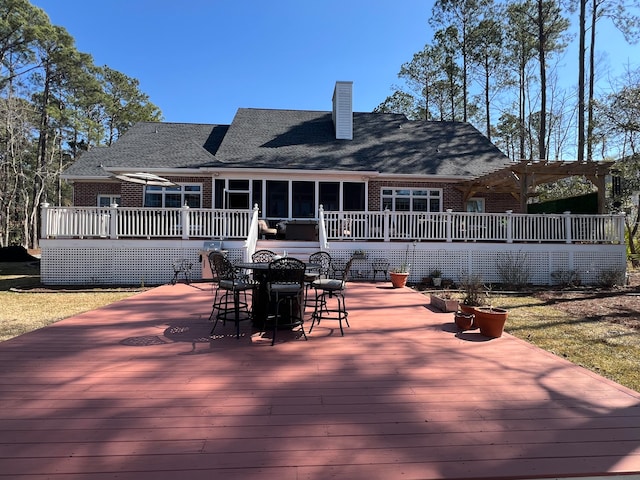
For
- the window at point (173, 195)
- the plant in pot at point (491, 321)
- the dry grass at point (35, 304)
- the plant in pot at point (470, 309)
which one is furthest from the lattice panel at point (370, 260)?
the plant in pot at point (491, 321)

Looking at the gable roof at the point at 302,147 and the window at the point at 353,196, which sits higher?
the gable roof at the point at 302,147

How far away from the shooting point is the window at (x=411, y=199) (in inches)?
596

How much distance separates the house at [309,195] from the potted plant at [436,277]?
0.26 meters

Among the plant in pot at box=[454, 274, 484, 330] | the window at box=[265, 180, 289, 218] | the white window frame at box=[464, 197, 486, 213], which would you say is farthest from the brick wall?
the plant in pot at box=[454, 274, 484, 330]

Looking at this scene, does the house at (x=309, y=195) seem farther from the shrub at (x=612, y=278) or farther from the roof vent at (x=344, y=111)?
the shrub at (x=612, y=278)

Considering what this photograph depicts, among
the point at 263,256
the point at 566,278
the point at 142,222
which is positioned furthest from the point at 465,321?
the point at 142,222

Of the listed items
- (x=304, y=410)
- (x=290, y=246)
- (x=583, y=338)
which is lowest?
(x=583, y=338)

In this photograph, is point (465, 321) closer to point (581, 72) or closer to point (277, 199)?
point (277, 199)

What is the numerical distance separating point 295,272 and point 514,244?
8680mm

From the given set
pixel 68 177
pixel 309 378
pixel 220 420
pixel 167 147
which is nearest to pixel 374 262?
pixel 309 378

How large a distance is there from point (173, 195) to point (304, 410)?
43.8 feet

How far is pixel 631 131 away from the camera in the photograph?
11352 millimetres

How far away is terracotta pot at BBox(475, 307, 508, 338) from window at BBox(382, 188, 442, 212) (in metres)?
10.2

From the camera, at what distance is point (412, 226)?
10984 mm
